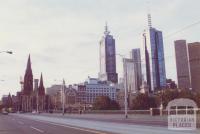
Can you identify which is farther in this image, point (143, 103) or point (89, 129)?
point (143, 103)

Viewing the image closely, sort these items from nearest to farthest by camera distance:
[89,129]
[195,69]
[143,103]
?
[89,129] → [143,103] → [195,69]

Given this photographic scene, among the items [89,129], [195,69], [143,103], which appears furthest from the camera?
[195,69]

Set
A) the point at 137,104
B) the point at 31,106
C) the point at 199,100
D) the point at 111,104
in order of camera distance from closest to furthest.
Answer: the point at 199,100 < the point at 137,104 < the point at 111,104 < the point at 31,106

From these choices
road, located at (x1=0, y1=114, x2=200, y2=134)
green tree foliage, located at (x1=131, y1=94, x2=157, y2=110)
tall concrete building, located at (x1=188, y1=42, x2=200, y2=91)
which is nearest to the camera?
road, located at (x1=0, y1=114, x2=200, y2=134)

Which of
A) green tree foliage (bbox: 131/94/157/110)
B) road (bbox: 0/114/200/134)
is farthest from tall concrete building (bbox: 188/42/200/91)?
road (bbox: 0/114/200/134)

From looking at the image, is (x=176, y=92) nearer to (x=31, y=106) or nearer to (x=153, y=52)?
(x=153, y=52)

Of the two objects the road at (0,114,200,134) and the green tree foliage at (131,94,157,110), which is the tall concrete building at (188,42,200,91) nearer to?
the green tree foliage at (131,94,157,110)

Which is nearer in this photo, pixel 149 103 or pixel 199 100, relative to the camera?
pixel 199 100

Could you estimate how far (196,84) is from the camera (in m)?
188

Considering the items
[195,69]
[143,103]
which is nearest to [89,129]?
[143,103]

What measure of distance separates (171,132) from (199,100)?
95.1 m

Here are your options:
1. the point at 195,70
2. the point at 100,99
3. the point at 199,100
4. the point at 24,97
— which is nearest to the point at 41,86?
the point at 24,97

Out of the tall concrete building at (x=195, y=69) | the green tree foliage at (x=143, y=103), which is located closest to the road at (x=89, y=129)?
the green tree foliage at (x=143, y=103)

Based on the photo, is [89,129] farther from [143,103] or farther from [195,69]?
[195,69]
